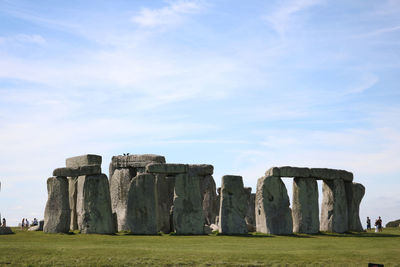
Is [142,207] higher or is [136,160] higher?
[136,160]

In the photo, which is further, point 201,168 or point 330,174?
point 201,168

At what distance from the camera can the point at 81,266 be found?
57.2ft

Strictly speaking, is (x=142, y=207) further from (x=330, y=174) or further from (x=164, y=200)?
(x=330, y=174)

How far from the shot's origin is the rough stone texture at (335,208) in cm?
2945

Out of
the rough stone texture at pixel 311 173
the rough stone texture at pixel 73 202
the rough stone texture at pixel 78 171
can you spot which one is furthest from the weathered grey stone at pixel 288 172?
the rough stone texture at pixel 73 202

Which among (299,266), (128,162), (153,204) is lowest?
(299,266)

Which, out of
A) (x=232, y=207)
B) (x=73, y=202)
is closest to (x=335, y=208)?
(x=232, y=207)

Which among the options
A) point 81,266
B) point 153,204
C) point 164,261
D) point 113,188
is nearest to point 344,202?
point 153,204

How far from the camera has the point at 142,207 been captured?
2577 centimetres

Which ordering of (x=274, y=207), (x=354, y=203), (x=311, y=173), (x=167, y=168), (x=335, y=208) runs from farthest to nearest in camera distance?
(x=354, y=203) → (x=335, y=208) → (x=311, y=173) → (x=274, y=207) → (x=167, y=168)

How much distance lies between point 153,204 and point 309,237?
6503 mm

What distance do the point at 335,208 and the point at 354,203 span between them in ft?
4.71

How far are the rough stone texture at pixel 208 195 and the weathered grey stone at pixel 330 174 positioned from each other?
259 inches

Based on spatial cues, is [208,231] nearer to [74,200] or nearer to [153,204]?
[153,204]
